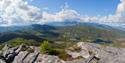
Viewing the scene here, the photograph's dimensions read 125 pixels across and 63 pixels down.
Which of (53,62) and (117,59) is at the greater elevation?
(117,59)

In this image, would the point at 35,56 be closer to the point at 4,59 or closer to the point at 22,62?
the point at 22,62

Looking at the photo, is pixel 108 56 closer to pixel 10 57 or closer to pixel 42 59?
pixel 42 59

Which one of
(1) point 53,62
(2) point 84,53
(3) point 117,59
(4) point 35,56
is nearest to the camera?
(3) point 117,59

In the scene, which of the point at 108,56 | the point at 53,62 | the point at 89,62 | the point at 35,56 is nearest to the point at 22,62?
the point at 35,56

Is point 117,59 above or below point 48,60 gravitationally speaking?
above

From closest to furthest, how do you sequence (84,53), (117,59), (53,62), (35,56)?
(117,59) < (53,62) < (35,56) < (84,53)

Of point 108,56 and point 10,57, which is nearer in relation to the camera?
point 108,56

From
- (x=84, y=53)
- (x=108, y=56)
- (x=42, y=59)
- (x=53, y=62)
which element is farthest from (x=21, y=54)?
(x=108, y=56)

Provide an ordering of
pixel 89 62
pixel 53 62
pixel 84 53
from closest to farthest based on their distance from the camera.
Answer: pixel 89 62 < pixel 53 62 < pixel 84 53

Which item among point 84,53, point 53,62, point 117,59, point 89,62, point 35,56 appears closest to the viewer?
point 117,59

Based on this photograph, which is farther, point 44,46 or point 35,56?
point 44,46
